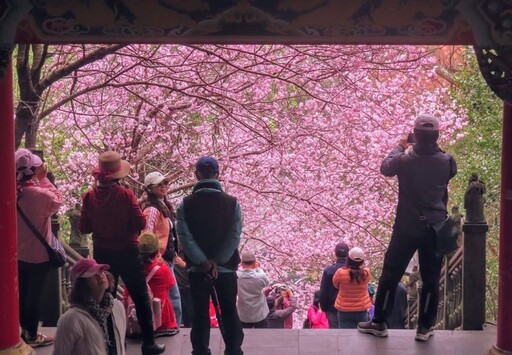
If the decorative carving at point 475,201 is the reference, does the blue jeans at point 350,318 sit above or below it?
below

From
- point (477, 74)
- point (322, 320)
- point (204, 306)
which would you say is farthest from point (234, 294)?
point (477, 74)

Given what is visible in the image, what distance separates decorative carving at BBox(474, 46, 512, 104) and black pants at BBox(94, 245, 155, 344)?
3130 mm

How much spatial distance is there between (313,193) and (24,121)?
5912 mm

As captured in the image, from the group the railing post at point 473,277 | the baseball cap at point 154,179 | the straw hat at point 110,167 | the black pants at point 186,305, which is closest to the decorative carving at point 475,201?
the railing post at point 473,277

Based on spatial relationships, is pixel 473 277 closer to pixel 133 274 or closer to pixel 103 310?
pixel 133 274

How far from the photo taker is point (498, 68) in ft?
22.6

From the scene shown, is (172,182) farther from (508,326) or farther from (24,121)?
(508,326)

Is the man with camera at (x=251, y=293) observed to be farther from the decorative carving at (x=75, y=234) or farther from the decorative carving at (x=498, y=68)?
the decorative carving at (x=498, y=68)

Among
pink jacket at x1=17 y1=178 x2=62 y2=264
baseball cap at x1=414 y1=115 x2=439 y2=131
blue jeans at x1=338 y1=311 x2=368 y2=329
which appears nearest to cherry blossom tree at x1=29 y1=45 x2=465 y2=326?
blue jeans at x1=338 y1=311 x2=368 y2=329

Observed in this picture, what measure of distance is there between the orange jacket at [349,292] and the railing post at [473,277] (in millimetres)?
940

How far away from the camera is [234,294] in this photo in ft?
25.5

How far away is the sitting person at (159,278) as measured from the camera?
833 centimetres

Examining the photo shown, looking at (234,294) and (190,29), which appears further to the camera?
(234,294)

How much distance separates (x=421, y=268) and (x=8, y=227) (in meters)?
3.51
